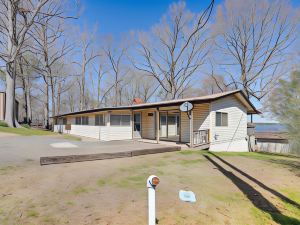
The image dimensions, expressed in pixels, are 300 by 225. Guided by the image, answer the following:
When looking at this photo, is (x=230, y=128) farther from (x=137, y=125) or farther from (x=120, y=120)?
(x=120, y=120)

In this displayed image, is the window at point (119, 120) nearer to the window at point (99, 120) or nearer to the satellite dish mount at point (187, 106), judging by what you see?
the window at point (99, 120)

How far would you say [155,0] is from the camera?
15156 mm

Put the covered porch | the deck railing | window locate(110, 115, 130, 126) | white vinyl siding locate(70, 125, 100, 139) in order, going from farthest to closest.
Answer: white vinyl siding locate(70, 125, 100, 139)
window locate(110, 115, 130, 126)
the covered porch
the deck railing

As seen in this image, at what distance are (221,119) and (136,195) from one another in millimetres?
10368

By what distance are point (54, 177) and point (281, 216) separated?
514 cm

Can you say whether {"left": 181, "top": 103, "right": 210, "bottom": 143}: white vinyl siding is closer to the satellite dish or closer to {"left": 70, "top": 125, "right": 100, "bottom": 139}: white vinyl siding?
the satellite dish

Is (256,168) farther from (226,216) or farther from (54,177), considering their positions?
(54,177)

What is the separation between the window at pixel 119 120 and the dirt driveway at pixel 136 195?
9.11 metres

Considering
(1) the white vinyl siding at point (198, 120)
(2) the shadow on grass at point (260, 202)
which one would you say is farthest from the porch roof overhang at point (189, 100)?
(2) the shadow on grass at point (260, 202)

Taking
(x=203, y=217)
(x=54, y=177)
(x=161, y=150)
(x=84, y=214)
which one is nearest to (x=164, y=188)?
(x=203, y=217)

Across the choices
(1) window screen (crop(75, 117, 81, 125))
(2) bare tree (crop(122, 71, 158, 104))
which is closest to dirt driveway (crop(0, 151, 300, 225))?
(1) window screen (crop(75, 117, 81, 125))

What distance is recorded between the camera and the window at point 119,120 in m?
15.7

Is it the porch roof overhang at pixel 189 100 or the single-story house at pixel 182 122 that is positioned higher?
the porch roof overhang at pixel 189 100

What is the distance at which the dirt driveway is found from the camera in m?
3.27
